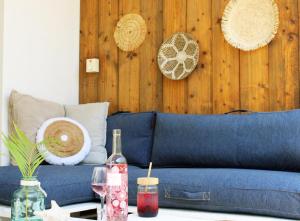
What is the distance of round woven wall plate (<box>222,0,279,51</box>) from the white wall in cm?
136

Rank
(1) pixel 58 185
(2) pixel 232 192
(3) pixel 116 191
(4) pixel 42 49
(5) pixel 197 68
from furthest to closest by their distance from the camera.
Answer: (4) pixel 42 49 → (5) pixel 197 68 → (1) pixel 58 185 → (2) pixel 232 192 → (3) pixel 116 191

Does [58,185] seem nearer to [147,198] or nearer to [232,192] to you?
[147,198]

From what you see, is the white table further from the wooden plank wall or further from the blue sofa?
the wooden plank wall

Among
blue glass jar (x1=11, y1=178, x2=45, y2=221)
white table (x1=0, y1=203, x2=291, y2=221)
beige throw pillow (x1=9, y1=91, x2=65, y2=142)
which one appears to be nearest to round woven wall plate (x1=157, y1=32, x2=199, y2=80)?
beige throw pillow (x1=9, y1=91, x2=65, y2=142)

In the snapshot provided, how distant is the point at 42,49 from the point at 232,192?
6.81 ft

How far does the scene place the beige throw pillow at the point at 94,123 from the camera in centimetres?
316

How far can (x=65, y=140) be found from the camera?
9.93 feet

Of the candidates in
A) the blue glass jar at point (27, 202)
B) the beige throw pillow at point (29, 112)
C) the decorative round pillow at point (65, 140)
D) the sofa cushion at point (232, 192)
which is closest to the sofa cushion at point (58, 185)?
the sofa cushion at point (232, 192)

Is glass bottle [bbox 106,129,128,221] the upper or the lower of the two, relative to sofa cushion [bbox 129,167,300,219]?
upper

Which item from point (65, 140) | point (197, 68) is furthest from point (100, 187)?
point (197, 68)

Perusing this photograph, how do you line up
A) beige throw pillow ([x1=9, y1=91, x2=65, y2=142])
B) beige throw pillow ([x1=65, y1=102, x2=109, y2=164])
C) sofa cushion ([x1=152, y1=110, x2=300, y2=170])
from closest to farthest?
sofa cushion ([x1=152, y1=110, x2=300, y2=170])
beige throw pillow ([x1=9, y1=91, x2=65, y2=142])
beige throw pillow ([x1=65, y1=102, x2=109, y2=164])

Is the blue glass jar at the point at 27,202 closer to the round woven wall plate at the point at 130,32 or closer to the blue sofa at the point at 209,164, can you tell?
the blue sofa at the point at 209,164

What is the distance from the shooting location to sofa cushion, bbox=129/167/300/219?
1.97 meters

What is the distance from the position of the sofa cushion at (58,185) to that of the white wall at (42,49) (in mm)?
908
